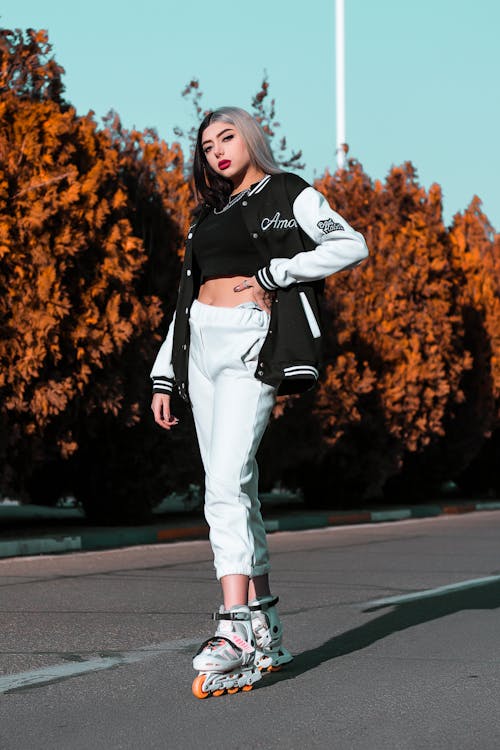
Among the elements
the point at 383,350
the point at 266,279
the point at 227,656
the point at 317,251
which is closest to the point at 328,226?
the point at 317,251

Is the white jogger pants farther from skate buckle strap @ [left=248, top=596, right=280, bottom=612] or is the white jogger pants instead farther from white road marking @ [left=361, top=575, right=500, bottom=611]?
white road marking @ [left=361, top=575, right=500, bottom=611]

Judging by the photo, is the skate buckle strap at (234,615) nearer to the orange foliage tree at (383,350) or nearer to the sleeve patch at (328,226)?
the sleeve patch at (328,226)

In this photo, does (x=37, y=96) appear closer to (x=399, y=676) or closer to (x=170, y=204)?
(x=170, y=204)

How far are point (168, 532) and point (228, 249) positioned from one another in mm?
9342

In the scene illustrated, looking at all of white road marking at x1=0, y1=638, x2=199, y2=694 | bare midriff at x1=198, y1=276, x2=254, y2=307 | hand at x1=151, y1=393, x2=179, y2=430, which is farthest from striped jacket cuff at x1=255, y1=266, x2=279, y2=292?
white road marking at x1=0, y1=638, x2=199, y2=694

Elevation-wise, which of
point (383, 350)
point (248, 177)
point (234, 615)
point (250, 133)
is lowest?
point (234, 615)

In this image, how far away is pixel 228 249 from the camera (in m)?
5.02

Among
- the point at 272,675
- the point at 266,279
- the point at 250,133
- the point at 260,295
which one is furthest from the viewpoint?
the point at 272,675

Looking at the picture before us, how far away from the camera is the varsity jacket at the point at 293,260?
4.84m

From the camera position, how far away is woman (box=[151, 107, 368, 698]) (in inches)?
191

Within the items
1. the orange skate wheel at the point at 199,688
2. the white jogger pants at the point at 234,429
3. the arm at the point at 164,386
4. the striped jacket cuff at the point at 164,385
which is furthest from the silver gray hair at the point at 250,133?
the orange skate wheel at the point at 199,688

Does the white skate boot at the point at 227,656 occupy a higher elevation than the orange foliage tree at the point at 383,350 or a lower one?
lower

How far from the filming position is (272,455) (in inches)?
677

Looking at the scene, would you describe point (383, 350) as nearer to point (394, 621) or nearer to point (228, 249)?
point (394, 621)
